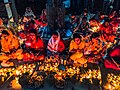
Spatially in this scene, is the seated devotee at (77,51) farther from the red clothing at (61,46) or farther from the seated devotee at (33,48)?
the seated devotee at (33,48)

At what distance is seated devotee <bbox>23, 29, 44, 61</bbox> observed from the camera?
8008 mm

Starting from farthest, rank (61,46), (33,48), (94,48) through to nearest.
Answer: (33,48)
(61,46)
(94,48)

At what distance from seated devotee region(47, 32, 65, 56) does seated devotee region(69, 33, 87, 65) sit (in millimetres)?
438

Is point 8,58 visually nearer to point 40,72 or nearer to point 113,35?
point 40,72

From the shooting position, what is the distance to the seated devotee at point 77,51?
7798mm

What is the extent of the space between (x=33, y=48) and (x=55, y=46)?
0.98 m

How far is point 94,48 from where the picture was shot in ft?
26.3

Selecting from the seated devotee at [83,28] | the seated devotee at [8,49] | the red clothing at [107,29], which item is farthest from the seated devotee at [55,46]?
the red clothing at [107,29]

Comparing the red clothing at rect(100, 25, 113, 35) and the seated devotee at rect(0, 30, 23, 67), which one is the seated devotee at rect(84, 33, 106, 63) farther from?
the seated devotee at rect(0, 30, 23, 67)

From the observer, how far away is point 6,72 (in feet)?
24.8

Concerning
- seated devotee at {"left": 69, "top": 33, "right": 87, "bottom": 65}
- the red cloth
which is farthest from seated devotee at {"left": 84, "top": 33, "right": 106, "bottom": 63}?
the red cloth

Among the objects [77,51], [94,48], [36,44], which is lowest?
[77,51]

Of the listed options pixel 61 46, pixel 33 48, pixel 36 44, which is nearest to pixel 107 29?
pixel 61 46

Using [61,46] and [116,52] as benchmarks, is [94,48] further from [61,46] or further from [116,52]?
[61,46]
